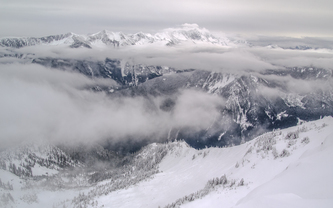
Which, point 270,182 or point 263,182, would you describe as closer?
point 270,182

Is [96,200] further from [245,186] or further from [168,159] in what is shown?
[245,186]

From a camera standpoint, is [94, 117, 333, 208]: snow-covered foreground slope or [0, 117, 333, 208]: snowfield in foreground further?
[0, 117, 333, 208]: snowfield in foreground

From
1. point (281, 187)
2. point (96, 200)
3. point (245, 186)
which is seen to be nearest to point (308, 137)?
point (245, 186)

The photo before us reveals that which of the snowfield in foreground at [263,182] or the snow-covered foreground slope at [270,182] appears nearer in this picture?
the snow-covered foreground slope at [270,182]

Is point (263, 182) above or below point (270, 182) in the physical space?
below

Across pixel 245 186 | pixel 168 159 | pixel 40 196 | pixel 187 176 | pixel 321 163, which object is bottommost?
pixel 40 196

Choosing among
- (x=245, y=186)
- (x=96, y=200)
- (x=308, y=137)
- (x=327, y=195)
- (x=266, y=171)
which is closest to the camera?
(x=327, y=195)

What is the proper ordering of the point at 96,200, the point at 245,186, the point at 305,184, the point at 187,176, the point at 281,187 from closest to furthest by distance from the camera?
the point at 305,184 < the point at 281,187 < the point at 245,186 < the point at 187,176 < the point at 96,200

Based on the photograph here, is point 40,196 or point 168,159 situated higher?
point 168,159
